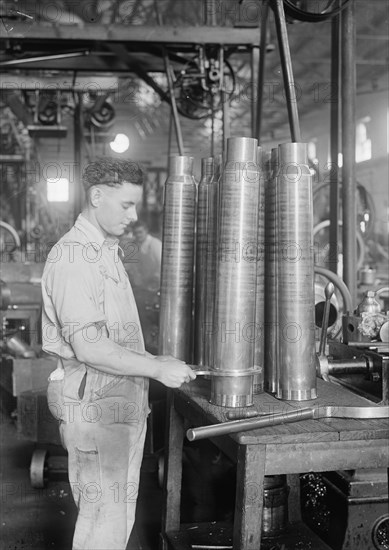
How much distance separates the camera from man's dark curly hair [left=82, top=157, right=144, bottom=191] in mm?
1739

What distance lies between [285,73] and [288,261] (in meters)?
0.83

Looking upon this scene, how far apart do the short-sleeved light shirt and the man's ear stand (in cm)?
5

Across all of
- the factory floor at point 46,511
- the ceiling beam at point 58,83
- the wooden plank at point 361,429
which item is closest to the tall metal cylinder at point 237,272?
the wooden plank at point 361,429

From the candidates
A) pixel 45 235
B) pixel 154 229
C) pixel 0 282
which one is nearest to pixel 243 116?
pixel 154 229

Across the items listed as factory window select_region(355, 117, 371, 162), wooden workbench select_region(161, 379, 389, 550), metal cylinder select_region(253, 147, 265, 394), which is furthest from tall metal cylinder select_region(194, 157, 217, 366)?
factory window select_region(355, 117, 371, 162)

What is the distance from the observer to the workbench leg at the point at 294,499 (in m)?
2.26

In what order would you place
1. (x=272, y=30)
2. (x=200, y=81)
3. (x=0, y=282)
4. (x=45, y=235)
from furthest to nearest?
(x=45, y=235) < (x=272, y=30) < (x=200, y=81) < (x=0, y=282)

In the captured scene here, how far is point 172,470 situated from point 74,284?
0.77 metres

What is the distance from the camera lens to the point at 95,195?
1.77 m

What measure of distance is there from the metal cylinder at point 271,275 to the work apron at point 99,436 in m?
0.40

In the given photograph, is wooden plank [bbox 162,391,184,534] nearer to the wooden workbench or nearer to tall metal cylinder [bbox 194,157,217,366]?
tall metal cylinder [bbox 194,157,217,366]

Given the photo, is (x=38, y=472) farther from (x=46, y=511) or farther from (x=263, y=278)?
(x=263, y=278)

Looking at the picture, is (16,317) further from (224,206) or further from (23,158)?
(23,158)

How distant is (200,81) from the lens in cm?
519
